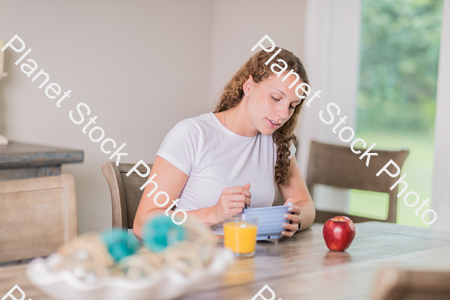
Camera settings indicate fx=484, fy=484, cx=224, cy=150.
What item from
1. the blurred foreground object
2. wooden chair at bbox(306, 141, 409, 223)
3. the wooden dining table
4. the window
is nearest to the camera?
the blurred foreground object

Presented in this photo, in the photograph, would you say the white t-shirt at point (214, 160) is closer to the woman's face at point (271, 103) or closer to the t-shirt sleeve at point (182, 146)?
the t-shirt sleeve at point (182, 146)

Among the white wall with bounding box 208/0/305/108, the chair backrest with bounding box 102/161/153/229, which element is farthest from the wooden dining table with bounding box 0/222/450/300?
the white wall with bounding box 208/0/305/108

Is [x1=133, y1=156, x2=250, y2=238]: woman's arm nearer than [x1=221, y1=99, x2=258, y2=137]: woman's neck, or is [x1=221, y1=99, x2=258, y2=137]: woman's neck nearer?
[x1=133, y1=156, x2=250, y2=238]: woman's arm

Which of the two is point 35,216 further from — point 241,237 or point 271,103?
point 271,103

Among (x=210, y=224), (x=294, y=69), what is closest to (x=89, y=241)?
(x=210, y=224)

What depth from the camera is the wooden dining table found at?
0.80 meters

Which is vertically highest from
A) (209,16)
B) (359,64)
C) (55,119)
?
(209,16)

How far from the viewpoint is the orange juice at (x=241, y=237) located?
41.1 inches

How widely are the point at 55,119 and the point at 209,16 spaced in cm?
131

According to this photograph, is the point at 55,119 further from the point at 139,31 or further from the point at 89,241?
the point at 89,241

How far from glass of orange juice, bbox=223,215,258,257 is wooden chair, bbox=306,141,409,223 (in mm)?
974

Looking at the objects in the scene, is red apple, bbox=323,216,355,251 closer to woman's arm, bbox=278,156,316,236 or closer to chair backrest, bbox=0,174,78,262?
woman's arm, bbox=278,156,316,236

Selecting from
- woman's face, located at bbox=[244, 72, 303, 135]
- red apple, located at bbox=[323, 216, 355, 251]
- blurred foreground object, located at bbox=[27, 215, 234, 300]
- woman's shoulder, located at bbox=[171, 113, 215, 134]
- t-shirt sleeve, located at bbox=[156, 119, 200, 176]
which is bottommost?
red apple, located at bbox=[323, 216, 355, 251]

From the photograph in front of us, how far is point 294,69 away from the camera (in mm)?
1491
